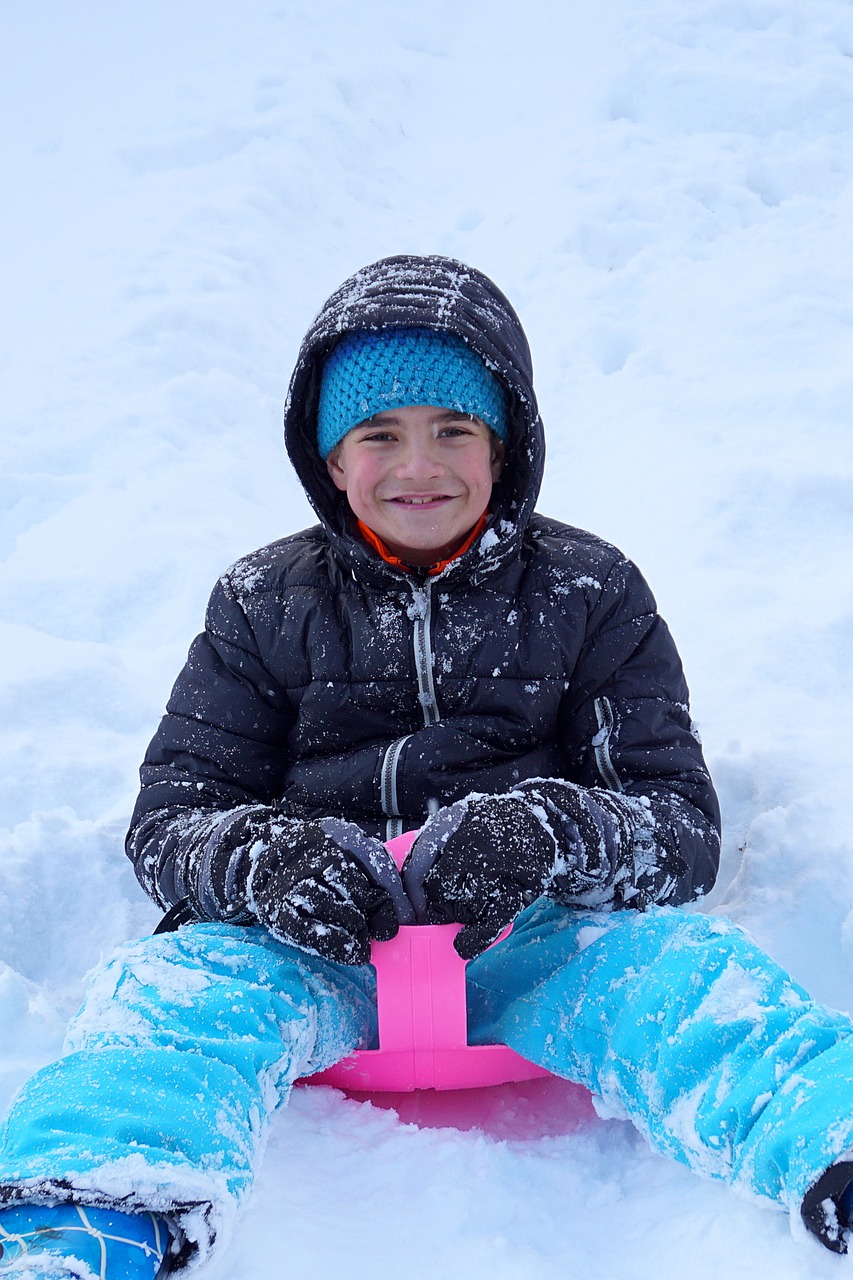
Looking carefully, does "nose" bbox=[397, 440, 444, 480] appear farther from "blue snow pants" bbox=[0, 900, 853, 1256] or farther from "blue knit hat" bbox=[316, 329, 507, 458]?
"blue snow pants" bbox=[0, 900, 853, 1256]

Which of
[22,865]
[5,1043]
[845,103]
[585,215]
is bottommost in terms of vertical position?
[5,1043]

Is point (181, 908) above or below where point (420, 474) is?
below

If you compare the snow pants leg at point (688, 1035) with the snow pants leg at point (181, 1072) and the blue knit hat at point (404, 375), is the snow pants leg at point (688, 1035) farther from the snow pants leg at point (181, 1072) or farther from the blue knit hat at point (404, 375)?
A: the blue knit hat at point (404, 375)

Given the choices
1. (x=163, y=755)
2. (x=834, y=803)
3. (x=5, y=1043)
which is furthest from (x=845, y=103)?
(x=5, y=1043)

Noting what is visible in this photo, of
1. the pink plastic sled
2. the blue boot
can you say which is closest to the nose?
the pink plastic sled

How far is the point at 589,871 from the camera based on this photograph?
1.64 m

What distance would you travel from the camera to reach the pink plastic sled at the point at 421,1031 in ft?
5.16

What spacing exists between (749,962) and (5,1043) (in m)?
1.18

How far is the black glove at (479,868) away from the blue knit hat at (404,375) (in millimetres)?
702

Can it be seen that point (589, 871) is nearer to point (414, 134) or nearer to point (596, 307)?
point (596, 307)

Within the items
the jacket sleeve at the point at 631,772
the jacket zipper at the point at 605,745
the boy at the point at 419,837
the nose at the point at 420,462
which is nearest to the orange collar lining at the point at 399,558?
the boy at the point at 419,837

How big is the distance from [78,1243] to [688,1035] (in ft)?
2.30

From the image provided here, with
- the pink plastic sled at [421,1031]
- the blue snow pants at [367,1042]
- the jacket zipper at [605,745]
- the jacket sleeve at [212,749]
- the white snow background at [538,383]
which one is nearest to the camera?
the blue snow pants at [367,1042]

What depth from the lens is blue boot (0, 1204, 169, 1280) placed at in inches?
40.3
